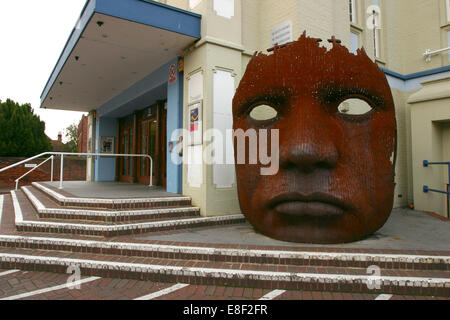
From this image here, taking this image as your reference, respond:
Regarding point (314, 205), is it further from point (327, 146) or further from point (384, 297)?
point (384, 297)

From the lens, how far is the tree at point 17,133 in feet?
65.6

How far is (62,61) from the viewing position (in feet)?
23.0

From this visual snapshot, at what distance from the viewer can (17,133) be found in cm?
2045

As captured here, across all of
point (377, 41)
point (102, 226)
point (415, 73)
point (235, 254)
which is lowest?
point (235, 254)

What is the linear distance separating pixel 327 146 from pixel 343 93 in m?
0.78

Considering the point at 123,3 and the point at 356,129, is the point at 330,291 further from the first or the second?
the point at 123,3

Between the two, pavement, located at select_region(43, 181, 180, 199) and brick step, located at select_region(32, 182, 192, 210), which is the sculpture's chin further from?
pavement, located at select_region(43, 181, 180, 199)

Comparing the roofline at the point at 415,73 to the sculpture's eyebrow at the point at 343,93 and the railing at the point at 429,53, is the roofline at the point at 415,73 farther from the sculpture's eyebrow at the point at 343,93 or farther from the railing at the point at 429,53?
the sculpture's eyebrow at the point at 343,93

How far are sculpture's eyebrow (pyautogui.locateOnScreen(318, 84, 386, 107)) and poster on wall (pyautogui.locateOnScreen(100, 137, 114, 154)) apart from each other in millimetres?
10024

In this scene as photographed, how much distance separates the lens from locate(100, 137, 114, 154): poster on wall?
37.9 ft

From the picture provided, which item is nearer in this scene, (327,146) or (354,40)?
(327,146)

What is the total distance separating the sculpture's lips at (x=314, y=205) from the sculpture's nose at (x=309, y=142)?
383 millimetres

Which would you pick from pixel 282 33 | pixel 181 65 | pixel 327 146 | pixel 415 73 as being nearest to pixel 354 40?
pixel 415 73
